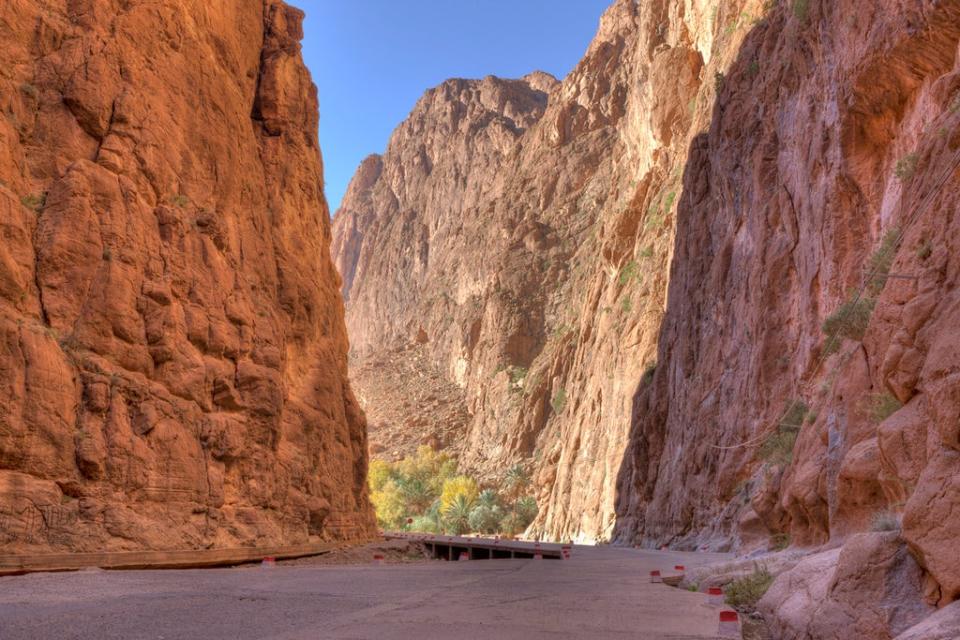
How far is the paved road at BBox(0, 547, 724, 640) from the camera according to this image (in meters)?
6.13

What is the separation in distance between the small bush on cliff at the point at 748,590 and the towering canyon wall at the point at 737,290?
966 millimetres

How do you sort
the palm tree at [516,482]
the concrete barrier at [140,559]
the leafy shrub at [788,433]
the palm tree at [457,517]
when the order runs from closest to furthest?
the concrete barrier at [140,559]
the leafy shrub at [788,433]
the palm tree at [457,517]
the palm tree at [516,482]

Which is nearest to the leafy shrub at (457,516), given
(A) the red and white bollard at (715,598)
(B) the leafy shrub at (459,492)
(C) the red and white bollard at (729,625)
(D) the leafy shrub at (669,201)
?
(B) the leafy shrub at (459,492)

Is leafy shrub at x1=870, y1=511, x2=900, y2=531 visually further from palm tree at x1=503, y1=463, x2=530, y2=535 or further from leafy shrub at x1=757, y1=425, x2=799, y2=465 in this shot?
palm tree at x1=503, y1=463, x2=530, y2=535

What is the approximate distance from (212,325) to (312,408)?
532 cm

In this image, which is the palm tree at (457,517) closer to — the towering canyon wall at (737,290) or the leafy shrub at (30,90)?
the towering canyon wall at (737,290)

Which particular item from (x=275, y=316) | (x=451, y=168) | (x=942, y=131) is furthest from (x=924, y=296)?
(x=451, y=168)

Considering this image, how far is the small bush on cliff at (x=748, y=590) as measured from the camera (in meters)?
9.31

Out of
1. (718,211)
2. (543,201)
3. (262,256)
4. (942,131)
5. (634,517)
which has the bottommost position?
(634,517)

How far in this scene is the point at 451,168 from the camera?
126625 mm

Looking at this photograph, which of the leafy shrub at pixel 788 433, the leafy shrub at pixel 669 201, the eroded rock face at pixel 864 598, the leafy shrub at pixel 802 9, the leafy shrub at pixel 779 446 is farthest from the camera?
the leafy shrub at pixel 669 201

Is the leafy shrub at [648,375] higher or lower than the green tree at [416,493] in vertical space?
higher

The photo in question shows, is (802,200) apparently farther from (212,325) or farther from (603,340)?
(603,340)

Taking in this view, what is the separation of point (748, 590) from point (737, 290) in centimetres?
2050
